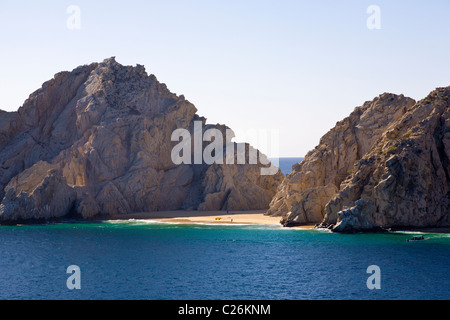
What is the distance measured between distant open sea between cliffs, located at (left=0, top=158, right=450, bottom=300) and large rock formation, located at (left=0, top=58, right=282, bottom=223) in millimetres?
19600

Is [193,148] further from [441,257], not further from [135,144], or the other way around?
[441,257]

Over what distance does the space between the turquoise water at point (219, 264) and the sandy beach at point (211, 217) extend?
10.1 m

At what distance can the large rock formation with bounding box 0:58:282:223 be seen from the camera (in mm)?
124375

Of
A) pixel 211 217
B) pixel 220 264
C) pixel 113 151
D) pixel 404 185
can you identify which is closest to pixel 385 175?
pixel 404 185

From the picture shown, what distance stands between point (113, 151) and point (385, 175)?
6000 cm

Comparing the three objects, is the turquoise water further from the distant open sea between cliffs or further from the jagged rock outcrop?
the jagged rock outcrop

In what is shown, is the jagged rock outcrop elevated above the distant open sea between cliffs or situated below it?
above

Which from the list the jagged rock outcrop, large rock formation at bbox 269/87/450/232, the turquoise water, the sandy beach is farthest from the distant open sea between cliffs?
the sandy beach

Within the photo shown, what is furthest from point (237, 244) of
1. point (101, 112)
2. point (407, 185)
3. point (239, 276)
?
point (101, 112)

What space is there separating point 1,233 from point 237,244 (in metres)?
41.4

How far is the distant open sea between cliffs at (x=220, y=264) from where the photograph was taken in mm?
60156

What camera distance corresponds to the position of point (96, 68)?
14362cm

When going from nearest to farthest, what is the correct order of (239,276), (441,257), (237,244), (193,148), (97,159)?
1. (239,276)
2. (441,257)
3. (237,244)
4. (97,159)
5. (193,148)
